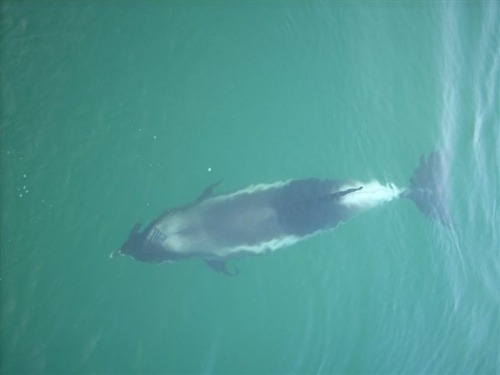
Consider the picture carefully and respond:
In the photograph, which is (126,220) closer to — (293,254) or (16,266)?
(16,266)

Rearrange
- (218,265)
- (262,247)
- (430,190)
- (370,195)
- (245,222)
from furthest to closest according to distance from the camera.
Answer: (430,190) < (370,195) < (218,265) < (262,247) < (245,222)

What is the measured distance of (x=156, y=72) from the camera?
41.5ft

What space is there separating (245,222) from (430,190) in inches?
221

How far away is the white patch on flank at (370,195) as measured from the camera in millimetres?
10945

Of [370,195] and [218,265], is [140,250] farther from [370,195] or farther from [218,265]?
[370,195]

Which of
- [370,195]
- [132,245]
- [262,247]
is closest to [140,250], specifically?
[132,245]

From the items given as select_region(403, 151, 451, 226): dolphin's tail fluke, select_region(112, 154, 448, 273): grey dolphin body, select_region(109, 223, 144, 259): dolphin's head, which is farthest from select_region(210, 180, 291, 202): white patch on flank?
select_region(403, 151, 451, 226): dolphin's tail fluke

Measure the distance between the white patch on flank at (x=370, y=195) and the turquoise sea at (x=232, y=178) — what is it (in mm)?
349

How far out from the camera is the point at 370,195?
11.4m

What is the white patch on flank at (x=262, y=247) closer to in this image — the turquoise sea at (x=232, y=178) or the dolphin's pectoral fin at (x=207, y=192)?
the turquoise sea at (x=232, y=178)

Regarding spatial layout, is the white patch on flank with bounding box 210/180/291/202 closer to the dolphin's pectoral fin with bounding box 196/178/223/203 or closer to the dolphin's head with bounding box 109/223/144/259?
the dolphin's pectoral fin with bounding box 196/178/223/203

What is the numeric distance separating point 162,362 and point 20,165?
248 inches

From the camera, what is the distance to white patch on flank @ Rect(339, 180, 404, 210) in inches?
431

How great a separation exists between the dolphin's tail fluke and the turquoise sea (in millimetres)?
343
